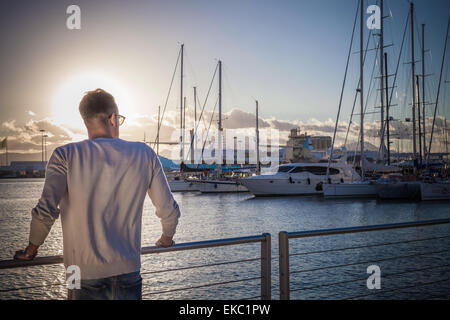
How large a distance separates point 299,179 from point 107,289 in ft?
123

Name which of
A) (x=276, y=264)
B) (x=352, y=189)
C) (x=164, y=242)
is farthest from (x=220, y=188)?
(x=164, y=242)

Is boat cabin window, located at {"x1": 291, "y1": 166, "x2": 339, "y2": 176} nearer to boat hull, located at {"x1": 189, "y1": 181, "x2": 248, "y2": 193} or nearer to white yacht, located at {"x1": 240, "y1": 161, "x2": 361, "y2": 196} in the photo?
white yacht, located at {"x1": 240, "y1": 161, "x2": 361, "y2": 196}

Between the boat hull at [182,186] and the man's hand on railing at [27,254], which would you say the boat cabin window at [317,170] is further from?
the man's hand on railing at [27,254]

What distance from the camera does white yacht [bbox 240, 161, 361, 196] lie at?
3862cm

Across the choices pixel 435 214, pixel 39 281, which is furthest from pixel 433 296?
pixel 435 214

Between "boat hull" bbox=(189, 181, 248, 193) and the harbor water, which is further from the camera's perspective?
"boat hull" bbox=(189, 181, 248, 193)

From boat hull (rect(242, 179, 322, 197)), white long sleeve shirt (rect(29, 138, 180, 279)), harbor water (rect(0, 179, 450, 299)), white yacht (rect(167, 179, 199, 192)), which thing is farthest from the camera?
white yacht (rect(167, 179, 199, 192))

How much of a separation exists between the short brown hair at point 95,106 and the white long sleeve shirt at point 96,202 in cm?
17

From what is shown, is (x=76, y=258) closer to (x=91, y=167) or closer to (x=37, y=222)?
(x=37, y=222)

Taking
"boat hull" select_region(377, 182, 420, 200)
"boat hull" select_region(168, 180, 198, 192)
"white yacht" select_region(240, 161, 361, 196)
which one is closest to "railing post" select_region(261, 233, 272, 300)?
"boat hull" select_region(377, 182, 420, 200)

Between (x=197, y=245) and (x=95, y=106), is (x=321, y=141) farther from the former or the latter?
(x=95, y=106)

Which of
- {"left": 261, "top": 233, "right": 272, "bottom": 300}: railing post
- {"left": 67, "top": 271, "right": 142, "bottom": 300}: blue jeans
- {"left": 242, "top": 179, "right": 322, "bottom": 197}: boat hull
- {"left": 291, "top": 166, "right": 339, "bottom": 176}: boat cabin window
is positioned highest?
{"left": 67, "top": 271, "right": 142, "bottom": 300}: blue jeans

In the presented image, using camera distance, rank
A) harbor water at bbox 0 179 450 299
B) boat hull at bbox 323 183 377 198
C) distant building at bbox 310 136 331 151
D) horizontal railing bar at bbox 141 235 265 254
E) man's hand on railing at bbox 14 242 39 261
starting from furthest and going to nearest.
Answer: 1. distant building at bbox 310 136 331 151
2. boat hull at bbox 323 183 377 198
3. harbor water at bbox 0 179 450 299
4. horizontal railing bar at bbox 141 235 265 254
5. man's hand on railing at bbox 14 242 39 261
